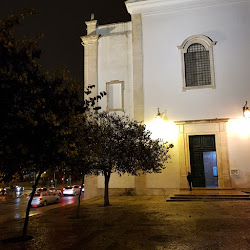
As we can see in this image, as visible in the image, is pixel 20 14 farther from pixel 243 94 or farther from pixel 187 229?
pixel 243 94

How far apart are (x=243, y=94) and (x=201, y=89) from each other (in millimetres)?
2706

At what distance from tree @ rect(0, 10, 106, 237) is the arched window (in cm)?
1381

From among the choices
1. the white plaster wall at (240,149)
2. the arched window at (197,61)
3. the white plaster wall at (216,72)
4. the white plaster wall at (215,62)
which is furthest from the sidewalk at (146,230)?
the arched window at (197,61)

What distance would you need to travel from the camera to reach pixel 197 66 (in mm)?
21016

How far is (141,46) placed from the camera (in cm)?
2203

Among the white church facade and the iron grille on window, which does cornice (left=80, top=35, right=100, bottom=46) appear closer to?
the white church facade

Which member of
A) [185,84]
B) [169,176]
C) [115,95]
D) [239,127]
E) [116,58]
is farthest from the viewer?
[116,58]

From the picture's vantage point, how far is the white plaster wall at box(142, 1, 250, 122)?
20016mm

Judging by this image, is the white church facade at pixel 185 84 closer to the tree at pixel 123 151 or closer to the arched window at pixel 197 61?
the arched window at pixel 197 61

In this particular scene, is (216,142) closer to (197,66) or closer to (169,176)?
(169,176)

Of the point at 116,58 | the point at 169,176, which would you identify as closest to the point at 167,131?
the point at 169,176

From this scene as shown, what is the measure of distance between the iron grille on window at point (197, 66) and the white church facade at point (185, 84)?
0.07 metres

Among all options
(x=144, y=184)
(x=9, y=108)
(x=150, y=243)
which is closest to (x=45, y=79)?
(x=9, y=108)

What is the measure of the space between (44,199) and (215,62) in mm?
16855
